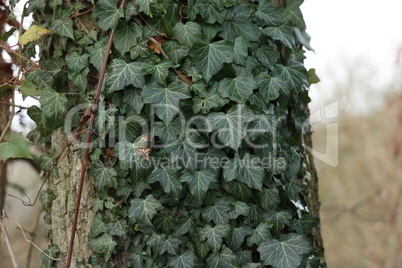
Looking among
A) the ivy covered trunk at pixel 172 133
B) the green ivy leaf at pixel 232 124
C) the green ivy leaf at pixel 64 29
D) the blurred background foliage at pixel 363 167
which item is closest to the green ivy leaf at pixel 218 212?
the ivy covered trunk at pixel 172 133

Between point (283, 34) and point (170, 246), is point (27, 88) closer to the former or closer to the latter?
point (170, 246)

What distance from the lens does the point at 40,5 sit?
62.7 inches

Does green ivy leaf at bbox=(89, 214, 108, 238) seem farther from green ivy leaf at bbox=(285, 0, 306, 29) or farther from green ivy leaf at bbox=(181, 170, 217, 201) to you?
green ivy leaf at bbox=(285, 0, 306, 29)

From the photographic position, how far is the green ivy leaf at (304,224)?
5.24 feet

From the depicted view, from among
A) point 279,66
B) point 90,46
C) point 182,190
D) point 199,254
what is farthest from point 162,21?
point 199,254

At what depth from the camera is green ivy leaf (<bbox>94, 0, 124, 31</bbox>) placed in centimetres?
144

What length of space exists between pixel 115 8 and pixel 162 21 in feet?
0.54

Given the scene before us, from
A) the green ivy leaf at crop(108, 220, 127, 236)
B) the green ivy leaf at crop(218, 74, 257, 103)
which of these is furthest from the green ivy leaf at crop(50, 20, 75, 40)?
the green ivy leaf at crop(108, 220, 127, 236)

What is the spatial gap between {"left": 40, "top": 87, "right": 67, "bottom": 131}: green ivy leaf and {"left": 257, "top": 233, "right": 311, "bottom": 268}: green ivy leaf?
0.84 m

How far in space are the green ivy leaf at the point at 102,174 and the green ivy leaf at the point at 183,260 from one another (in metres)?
0.33

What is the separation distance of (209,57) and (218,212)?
20.5 inches

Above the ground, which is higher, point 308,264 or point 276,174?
point 276,174

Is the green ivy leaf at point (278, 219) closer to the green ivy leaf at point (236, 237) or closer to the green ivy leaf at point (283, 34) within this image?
the green ivy leaf at point (236, 237)

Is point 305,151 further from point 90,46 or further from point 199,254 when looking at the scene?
point 90,46
